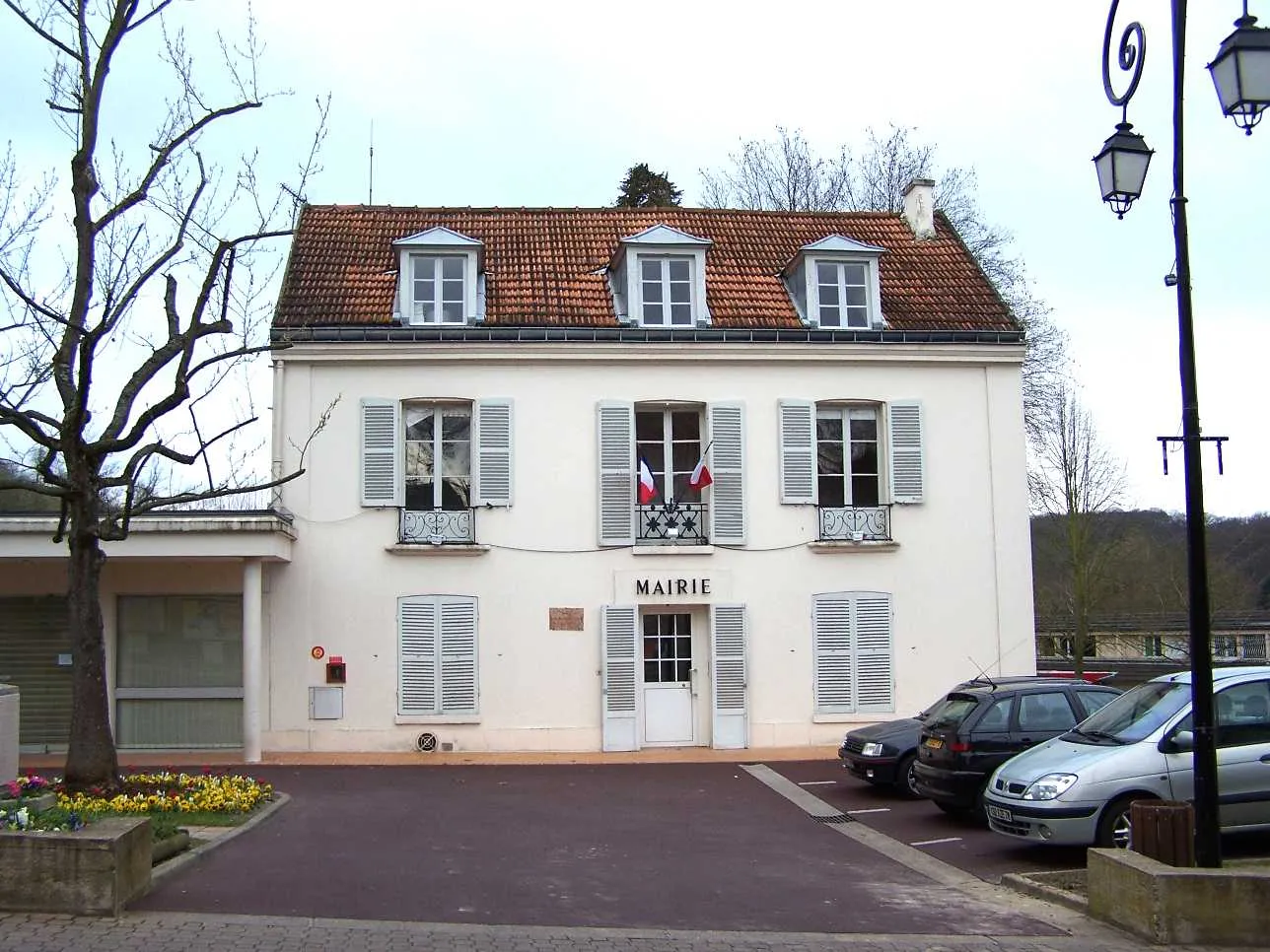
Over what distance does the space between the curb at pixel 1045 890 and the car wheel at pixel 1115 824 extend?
0.63 m

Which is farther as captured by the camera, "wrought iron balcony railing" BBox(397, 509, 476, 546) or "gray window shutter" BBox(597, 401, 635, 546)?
"gray window shutter" BBox(597, 401, 635, 546)

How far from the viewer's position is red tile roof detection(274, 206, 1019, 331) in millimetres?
20953

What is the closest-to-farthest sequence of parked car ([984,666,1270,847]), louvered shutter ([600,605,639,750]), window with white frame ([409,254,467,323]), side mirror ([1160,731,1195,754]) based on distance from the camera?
parked car ([984,666,1270,847]), side mirror ([1160,731,1195,754]), louvered shutter ([600,605,639,750]), window with white frame ([409,254,467,323])

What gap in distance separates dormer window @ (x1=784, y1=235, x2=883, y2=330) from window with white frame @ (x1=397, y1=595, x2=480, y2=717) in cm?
783

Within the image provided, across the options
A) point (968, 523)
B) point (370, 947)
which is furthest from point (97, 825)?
point (968, 523)

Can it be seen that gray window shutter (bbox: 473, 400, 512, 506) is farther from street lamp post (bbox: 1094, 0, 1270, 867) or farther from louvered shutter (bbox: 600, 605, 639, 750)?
street lamp post (bbox: 1094, 0, 1270, 867)

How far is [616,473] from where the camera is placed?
2027 centimetres

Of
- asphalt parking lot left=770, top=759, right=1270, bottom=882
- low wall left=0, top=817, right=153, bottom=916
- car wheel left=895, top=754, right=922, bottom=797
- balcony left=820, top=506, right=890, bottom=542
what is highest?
balcony left=820, top=506, right=890, bottom=542

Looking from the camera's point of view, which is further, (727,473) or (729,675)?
(727,473)

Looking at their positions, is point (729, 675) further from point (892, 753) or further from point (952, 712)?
point (952, 712)

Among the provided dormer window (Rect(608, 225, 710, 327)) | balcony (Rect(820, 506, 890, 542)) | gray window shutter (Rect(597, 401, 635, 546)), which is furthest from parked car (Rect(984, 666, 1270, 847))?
dormer window (Rect(608, 225, 710, 327))

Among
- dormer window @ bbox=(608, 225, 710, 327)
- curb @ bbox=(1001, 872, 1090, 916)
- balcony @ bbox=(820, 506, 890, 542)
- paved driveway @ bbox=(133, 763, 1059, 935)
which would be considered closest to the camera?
paved driveway @ bbox=(133, 763, 1059, 935)

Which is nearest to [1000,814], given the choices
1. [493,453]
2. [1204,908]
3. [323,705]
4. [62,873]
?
[1204,908]

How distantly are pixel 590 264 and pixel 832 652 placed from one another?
26.0ft
